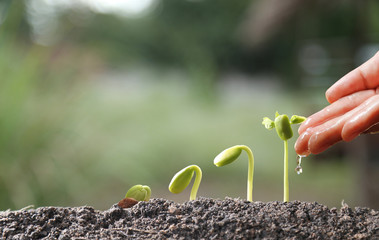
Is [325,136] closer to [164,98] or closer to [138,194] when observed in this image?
[138,194]

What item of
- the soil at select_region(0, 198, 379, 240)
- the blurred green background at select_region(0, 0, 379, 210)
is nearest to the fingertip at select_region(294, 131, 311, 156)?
the soil at select_region(0, 198, 379, 240)

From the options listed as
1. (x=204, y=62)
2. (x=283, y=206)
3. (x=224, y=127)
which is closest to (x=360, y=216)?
(x=283, y=206)

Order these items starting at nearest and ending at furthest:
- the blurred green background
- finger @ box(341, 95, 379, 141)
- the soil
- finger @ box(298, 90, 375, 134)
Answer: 1. the soil
2. finger @ box(341, 95, 379, 141)
3. finger @ box(298, 90, 375, 134)
4. the blurred green background

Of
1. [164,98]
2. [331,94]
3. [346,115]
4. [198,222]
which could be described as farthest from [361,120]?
[164,98]

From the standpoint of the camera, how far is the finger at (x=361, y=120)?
71 centimetres

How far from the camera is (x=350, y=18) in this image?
12.4 meters

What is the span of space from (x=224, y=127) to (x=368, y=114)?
6.40m

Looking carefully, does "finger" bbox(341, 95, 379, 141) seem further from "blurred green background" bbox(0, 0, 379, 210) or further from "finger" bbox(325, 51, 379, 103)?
"blurred green background" bbox(0, 0, 379, 210)

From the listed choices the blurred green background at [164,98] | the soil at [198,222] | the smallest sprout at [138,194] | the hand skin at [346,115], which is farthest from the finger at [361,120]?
the blurred green background at [164,98]

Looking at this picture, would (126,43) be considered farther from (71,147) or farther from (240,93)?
(71,147)

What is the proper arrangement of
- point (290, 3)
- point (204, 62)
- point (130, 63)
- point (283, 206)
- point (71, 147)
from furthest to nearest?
point (130, 63) → point (204, 62) → point (290, 3) → point (71, 147) → point (283, 206)

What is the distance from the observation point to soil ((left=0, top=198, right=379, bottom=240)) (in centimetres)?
59

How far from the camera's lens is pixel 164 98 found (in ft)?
23.5

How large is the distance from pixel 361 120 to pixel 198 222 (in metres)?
0.33
